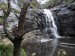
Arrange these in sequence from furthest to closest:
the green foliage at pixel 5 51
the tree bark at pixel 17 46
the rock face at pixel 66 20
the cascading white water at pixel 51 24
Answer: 1. the cascading white water at pixel 51 24
2. the rock face at pixel 66 20
3. the green foliage at pixel 5 51
4. the tree bark at pixel 17 46

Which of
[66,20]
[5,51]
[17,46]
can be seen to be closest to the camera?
[17,46]

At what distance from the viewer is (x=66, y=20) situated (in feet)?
82.5

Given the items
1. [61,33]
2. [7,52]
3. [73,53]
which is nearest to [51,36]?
[61,33]

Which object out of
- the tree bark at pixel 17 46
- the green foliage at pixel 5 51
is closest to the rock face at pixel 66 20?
the green foliage at pixel 5 51

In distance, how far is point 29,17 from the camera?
923 inches

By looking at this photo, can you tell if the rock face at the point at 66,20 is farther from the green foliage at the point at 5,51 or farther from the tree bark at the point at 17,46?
the tree bark at the point at 17,46

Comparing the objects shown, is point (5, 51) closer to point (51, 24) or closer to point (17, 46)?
point (17, 46)

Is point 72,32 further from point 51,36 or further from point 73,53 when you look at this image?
point 73,53

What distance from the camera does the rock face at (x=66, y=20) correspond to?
24.6 metres

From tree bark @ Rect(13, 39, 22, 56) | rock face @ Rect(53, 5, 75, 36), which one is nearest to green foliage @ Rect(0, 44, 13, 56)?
tree bark @ Rect(13, 39, 22, 56)

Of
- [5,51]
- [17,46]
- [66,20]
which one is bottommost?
[5,51]

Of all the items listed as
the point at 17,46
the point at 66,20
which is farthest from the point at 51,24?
the point at 17,46

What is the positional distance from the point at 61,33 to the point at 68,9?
138 inches

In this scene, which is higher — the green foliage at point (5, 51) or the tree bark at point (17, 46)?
the tree bark at point (17, 46)
